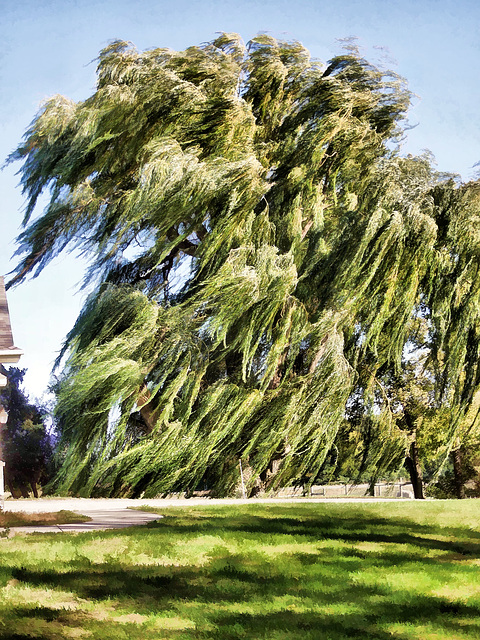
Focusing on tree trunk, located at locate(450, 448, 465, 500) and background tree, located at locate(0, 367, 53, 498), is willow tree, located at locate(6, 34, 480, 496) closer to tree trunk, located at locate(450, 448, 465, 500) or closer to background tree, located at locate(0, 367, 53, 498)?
tree trunk, located at locate(450, 448, 465, 500)

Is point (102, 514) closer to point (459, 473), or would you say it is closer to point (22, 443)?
point (459, 473)

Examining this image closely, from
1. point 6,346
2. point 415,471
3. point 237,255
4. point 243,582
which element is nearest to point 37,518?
point 6,346

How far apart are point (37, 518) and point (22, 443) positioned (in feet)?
70.9

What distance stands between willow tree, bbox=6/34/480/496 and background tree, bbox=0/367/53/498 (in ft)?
57.1

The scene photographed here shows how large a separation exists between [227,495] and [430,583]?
6359 millimetres

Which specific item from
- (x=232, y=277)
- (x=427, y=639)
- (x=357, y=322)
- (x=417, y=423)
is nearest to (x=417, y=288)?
(x=357, y=322)

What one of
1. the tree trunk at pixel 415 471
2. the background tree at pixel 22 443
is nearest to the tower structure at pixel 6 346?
the tree trunk at pixel 415 471

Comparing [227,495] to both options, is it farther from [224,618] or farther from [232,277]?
[224,618]

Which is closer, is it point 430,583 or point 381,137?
point 430,583

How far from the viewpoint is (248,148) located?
12.2 metres

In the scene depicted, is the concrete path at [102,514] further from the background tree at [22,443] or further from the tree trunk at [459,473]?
the background tree at [22,443]

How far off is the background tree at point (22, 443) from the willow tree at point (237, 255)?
1740cm

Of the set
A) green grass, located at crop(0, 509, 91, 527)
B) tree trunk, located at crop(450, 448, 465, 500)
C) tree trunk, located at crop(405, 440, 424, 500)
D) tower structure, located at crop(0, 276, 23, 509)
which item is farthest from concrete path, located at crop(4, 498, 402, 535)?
tree trunk, located at crop(450, 448, 465, 500)

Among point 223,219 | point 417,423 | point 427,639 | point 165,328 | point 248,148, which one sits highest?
point 248,148
